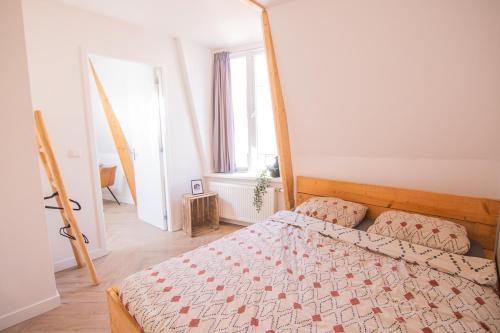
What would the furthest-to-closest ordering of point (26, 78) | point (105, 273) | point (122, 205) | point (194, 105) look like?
point (122, 205) < point (194, 105) < point (105, 273) < point (26, 78)

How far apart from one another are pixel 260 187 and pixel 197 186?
944 mm

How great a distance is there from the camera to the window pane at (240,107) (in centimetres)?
375

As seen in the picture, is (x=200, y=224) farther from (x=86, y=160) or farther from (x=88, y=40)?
(x=88, y=40)

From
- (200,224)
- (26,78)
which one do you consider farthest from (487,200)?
(26,78)

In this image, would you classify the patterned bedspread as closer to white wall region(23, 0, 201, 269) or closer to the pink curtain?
white wall region(23, 0, 201, 269)

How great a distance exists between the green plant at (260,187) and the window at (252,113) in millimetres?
293

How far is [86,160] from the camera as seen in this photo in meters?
2.76

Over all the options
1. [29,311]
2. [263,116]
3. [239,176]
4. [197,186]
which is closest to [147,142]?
[197,186]

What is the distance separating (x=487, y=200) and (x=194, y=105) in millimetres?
3190

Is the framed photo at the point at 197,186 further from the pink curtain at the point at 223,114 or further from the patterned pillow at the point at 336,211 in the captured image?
the patterned pillow at the point at 336,211

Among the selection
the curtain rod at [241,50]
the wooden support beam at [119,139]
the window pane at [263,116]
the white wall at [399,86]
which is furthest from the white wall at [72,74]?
the wooden support beam at [119,139]

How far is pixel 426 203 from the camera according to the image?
2.15 m

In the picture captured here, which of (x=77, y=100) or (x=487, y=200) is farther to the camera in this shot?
(x=77, y=100)

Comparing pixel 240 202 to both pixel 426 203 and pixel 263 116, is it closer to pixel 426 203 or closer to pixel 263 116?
pixel 263 116
